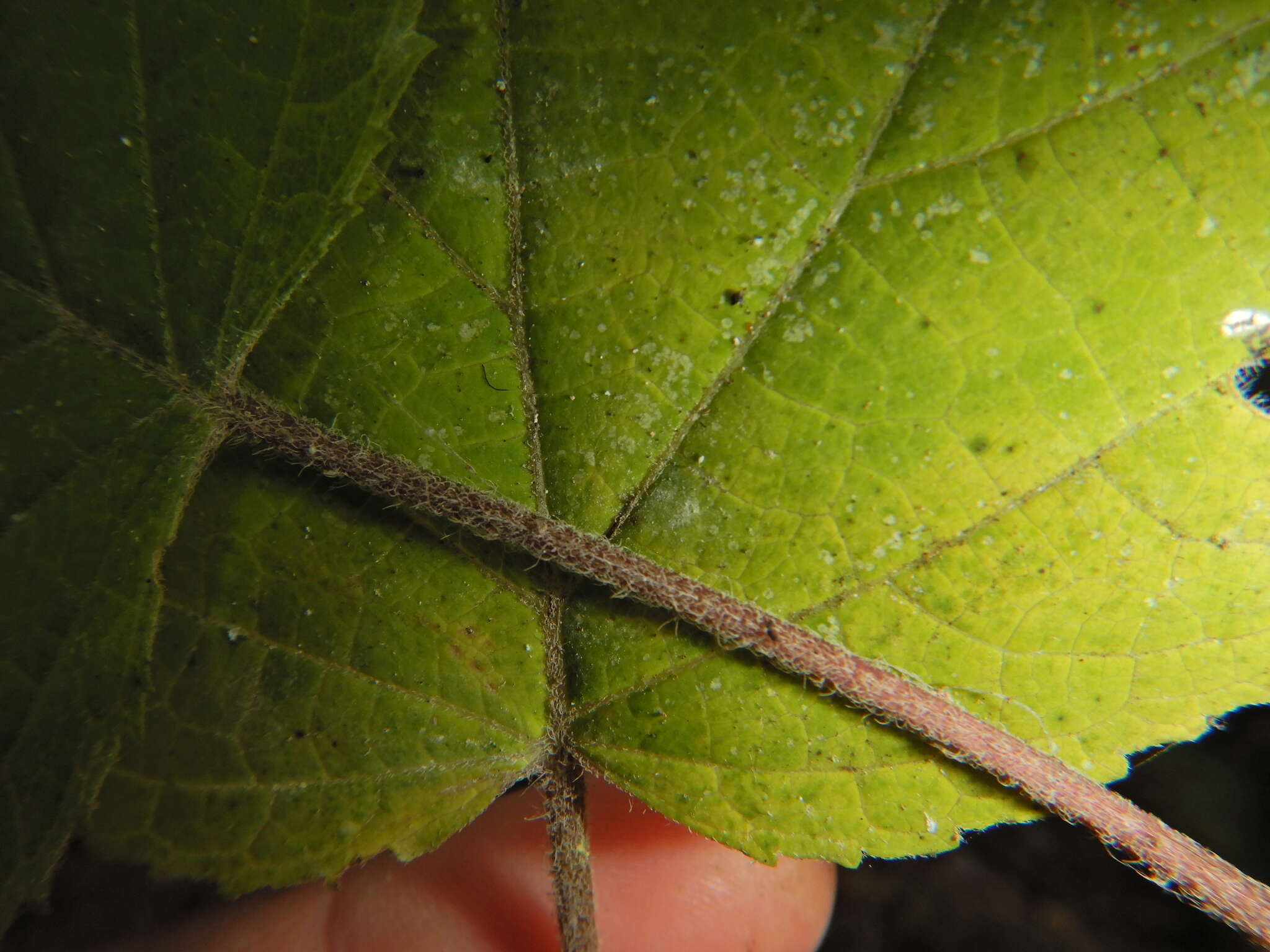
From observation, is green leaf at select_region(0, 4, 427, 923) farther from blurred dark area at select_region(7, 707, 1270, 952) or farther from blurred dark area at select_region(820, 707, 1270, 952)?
blurred dark area at select_region(820, 707, 1270, 952)

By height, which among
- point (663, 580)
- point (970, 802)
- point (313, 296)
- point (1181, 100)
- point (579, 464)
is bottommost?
point (970, 802)

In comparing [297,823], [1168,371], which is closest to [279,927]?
[297,823]

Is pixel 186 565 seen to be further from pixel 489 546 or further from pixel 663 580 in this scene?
pixel 663 580

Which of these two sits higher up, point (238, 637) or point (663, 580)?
point (663, 580)

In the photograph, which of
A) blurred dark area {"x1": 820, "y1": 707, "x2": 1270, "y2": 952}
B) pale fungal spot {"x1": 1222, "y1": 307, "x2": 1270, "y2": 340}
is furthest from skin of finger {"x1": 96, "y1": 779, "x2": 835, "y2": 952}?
pale fungal spot {"x1": 1222, "y1": 307, "x2": 1270, "y2": 340}

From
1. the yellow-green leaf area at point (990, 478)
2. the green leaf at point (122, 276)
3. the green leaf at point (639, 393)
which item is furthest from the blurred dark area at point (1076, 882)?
the green leaf at point (122, 276)

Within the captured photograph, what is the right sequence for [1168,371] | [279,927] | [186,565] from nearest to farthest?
[1168,371]
[186,565]
[279,927]
